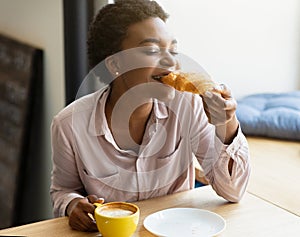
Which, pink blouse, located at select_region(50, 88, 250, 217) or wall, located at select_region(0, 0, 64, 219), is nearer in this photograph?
pink blouse, located at select_region(50, 88, 250, 217)

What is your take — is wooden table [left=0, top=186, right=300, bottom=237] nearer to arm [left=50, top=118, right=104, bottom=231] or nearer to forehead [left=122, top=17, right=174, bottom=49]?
arm [left=50, top=118, right=104, bottom=231]

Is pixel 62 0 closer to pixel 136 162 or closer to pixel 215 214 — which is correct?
pixel 136 162

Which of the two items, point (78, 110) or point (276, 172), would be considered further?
point (276, 172)

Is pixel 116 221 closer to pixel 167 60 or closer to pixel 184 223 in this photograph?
pixel 184 223

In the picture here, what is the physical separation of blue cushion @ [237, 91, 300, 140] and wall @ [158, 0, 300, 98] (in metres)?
0.18

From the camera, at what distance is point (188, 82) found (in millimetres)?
1281

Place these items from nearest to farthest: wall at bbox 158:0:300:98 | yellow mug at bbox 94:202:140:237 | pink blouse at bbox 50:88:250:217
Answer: yellow mug at bbox 94:202:140:237 → pink blouse at bbox 50:88:250:217 → wall at bbox 158:0:300:98

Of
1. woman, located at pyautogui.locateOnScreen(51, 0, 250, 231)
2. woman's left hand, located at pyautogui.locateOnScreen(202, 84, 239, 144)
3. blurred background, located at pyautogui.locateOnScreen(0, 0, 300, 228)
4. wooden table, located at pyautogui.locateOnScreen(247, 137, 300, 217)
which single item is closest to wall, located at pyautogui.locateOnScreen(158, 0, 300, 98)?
blurred background, located at pyautogui.locateOnScreen(0, 0, 300, 228)

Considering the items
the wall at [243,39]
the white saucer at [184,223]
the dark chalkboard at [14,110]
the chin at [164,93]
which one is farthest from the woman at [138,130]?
the dark chalkboard at [14,110]

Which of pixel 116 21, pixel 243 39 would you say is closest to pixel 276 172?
pixel 116 21

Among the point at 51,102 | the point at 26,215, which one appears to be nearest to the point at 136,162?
the point at 51,102

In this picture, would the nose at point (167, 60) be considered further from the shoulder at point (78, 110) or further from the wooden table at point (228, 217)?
the wooden table at point (228, 217)

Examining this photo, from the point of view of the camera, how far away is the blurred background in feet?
6.89

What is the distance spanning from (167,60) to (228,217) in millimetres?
396
